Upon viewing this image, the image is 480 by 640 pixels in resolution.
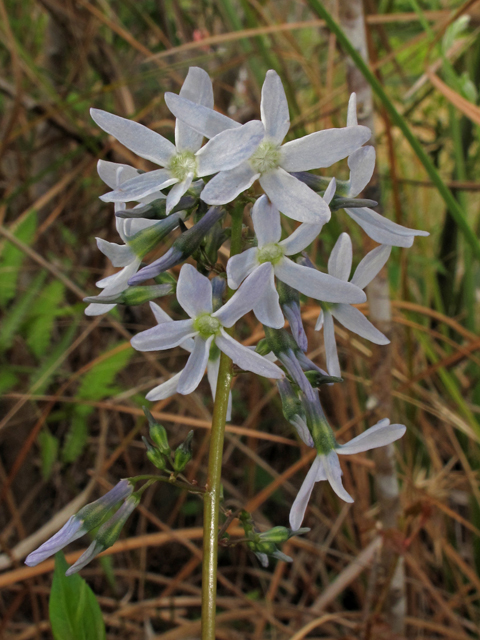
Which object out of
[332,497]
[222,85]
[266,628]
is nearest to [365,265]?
[332,497]

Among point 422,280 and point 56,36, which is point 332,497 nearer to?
point 422,280

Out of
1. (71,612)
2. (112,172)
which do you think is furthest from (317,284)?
(71,612)

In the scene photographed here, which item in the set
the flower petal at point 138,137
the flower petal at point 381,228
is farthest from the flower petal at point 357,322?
the flower petal at point 138,137

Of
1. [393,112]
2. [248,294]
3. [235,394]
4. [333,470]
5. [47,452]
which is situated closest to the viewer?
[248,294]

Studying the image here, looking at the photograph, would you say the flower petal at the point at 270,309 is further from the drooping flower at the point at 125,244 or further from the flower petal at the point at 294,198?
the drooping flower at the point at 125,244

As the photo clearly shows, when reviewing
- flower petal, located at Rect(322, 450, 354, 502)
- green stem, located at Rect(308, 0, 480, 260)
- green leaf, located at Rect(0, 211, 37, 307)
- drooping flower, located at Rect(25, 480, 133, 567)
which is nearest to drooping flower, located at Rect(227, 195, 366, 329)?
flower petal, located at Rect(322, 450, 354, 502)

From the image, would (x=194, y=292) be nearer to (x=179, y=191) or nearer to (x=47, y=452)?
(x=179, y=191)
